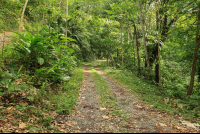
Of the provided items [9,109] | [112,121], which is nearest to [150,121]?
[112,121]

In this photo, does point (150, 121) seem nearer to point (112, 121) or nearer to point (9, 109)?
point (112, 121)

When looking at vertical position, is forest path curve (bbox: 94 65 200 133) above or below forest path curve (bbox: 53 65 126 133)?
below

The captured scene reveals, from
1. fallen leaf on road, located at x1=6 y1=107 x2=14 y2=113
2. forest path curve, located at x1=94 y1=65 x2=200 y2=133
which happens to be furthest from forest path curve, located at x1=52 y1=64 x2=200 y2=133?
fallen leaf on road, located at x1=6 y1=107 x2=14 y2=113

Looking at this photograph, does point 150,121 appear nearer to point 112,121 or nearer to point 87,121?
A: point 112,121

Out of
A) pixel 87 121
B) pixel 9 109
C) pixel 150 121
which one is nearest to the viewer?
pixel 9 109

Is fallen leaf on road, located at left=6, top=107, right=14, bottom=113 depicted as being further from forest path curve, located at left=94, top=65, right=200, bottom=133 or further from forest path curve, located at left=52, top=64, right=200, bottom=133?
forest path curve, located at left=94, top=65, right=200, bottom=133

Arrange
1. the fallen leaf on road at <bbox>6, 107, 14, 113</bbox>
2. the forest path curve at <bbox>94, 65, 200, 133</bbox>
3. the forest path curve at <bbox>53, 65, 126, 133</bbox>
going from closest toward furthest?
1. the fallen leaf on road at <bbox>6, 107, 14, 113</bbox>
2. the forest path curve at <bbox>53, 65, 126, 133</bbox>
3. the forest path curve at <bbox>94, 65, 200, 133</bbox>

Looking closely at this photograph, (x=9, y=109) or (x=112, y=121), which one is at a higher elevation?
(x=9, y=109)

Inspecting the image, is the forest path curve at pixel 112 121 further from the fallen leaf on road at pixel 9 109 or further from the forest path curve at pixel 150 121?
the fallen leaf on road at pixel 9 109

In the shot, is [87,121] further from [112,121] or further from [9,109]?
[9,109]

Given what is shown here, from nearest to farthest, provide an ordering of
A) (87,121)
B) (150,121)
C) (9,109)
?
(9,109), (87,121), (150,121)

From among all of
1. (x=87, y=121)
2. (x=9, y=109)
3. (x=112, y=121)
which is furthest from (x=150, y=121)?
(x=9, y=109)

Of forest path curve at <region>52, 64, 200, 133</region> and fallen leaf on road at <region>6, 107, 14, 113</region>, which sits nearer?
fallen leaf on road at <region>6, 107, 14, 113</region>

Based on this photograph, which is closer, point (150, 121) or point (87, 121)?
point (87, 121)
